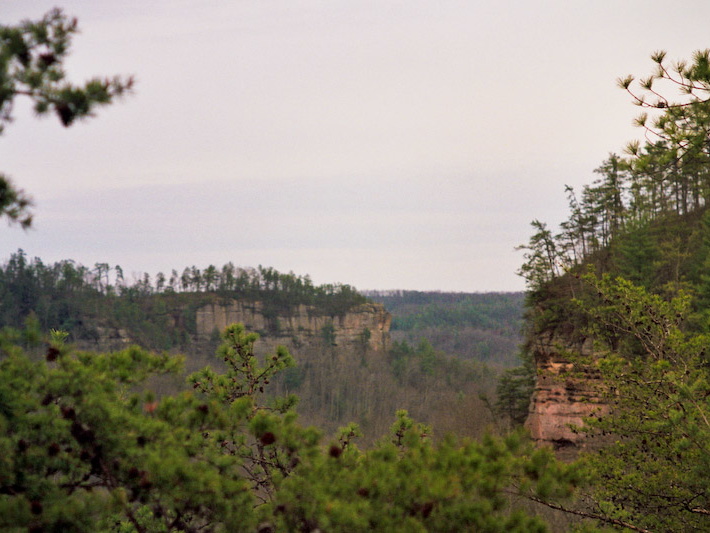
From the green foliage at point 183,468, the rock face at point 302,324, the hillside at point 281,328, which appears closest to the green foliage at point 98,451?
the green foliage at point 183,468

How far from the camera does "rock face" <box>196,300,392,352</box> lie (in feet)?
314

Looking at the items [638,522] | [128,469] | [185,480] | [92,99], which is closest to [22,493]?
[128,469]

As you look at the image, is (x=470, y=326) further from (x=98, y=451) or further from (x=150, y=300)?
(x=98, y=451)

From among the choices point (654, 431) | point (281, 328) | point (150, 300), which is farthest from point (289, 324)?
point (654, 431)

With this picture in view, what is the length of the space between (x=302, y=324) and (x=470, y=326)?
56.5 meters

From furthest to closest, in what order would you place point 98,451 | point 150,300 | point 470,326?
1. point 470,326
2. point 150,300
3. point 98,451

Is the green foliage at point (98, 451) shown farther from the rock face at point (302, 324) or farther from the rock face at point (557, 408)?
the rock face at point (302, 324)

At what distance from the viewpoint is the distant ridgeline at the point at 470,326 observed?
5044 inches

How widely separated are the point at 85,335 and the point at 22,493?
81653mm

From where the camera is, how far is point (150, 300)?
9612 cm

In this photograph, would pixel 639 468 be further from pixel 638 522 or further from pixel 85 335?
pixel 85 335

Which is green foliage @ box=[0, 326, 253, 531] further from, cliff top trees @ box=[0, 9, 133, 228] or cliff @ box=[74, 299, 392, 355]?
cliff @ box=[74, 299, 392, 355]

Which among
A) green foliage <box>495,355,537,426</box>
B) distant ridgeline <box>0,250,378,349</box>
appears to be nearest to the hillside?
distant ridgeline <box>0,250,378,349</box>

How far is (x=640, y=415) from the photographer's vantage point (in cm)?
796
